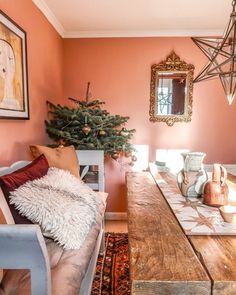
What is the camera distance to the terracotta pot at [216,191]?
1.30m

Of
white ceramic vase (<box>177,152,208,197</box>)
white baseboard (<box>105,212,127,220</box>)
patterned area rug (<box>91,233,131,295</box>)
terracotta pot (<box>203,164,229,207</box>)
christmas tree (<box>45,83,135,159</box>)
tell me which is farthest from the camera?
white baseboard (<box>105,212,127,220</box>)

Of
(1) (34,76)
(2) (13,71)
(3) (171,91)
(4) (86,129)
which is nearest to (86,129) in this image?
(4) (86,129)

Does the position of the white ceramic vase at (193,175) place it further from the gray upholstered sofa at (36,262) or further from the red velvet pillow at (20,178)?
the red velvet pillow at (20,178)

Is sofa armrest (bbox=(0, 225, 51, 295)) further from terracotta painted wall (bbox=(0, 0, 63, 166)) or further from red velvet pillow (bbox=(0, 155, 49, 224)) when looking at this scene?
terracotta painted wall (bbox=(0, 0, 63, 166))

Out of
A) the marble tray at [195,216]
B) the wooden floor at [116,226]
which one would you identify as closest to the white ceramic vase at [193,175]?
the marble tray at [195,216]

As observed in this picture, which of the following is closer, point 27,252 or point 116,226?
point 27,252

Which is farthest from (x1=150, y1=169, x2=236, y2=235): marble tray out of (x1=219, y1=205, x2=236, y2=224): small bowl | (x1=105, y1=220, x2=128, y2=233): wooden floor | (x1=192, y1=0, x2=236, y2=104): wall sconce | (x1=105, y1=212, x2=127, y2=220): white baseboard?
(x1=105, y1=212, x2=127, y2=220): white baseboard

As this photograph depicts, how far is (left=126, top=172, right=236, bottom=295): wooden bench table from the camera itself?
69cm

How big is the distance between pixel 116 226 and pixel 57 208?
6.04ft

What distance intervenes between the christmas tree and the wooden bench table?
1328mm

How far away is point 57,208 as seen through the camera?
122 centimetres

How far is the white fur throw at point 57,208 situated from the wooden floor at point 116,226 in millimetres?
1418

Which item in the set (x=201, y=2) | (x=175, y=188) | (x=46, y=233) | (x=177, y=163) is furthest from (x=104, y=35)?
(x=46, y=233)

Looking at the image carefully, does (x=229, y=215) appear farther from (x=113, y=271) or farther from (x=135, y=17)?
(x=135, y=17)
